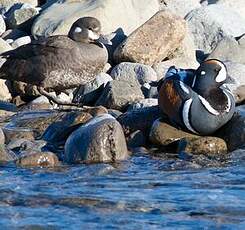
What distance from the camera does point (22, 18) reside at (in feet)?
54.3

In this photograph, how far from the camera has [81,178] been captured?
8062 millimetres

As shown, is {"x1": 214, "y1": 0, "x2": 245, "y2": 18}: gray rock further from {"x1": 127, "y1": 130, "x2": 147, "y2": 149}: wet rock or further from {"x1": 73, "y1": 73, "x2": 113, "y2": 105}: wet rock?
{"x1": 127, "y1": 130, "x2": 147, "y2": 149}: wet rock

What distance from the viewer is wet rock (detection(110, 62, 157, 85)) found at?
13.3 m

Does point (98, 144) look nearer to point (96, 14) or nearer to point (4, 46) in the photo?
point (4, 46)

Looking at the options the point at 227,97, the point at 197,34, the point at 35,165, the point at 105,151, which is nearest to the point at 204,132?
the point at 227,97

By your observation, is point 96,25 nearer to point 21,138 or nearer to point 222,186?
point 21,138

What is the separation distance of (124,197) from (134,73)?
20.9ft

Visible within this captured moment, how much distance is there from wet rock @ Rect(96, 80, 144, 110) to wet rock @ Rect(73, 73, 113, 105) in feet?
1.90

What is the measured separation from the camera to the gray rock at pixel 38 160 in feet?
28.5

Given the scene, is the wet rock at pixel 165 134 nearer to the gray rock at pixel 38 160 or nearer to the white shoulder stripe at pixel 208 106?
the white shoulder stripe at pixel 208 106

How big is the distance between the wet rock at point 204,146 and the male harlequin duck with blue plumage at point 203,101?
0.23 m

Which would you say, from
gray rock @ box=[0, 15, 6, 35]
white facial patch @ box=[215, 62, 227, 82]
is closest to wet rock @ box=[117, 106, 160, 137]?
white facial patch @ box=[215, 62, 227, 82]

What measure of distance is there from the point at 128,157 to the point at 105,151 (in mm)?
485

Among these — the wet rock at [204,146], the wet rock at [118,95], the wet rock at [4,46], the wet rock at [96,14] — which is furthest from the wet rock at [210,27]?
the wet rock at [204,146]
